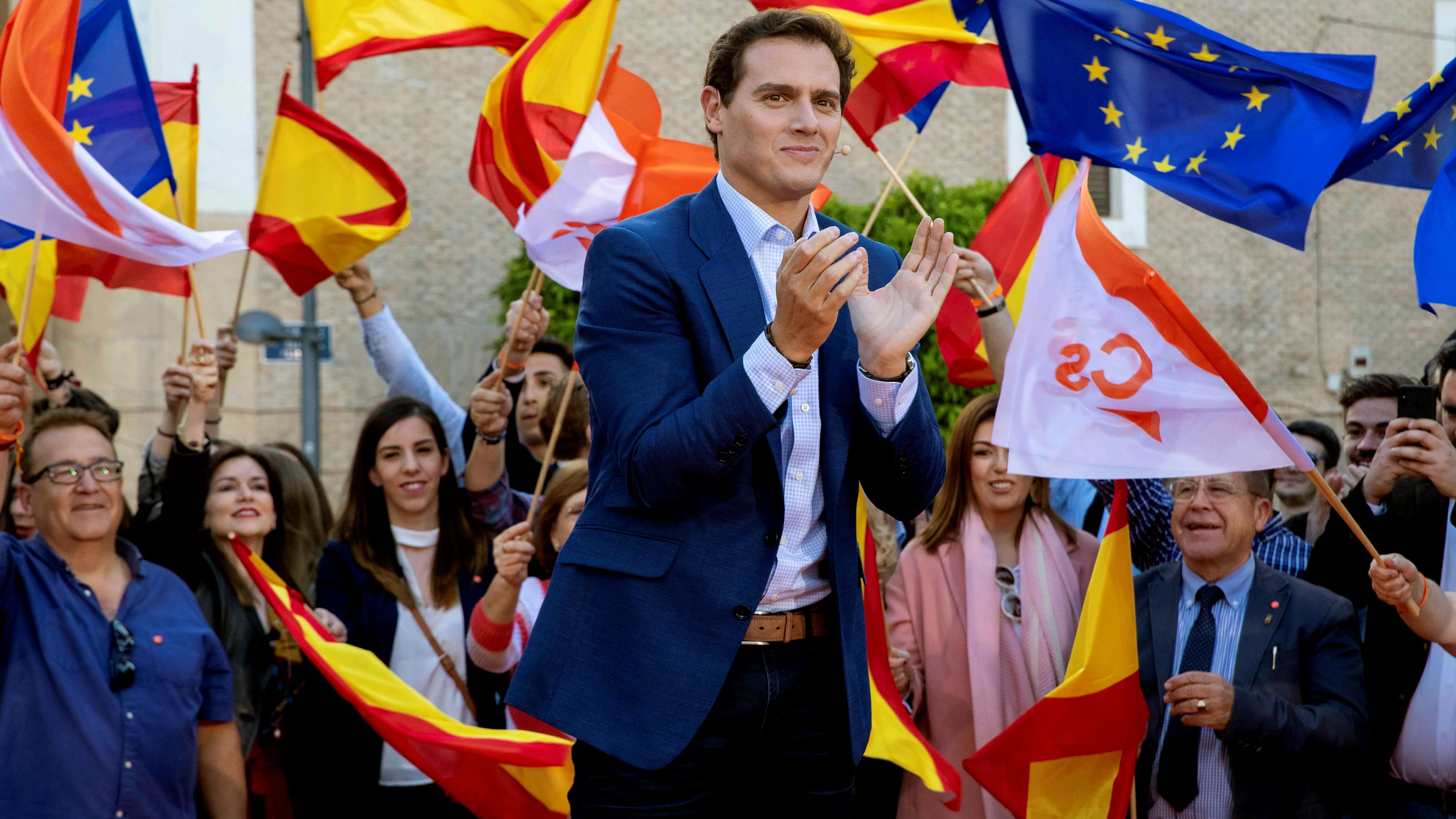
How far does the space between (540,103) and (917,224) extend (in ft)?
31.6

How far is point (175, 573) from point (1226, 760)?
3350mm

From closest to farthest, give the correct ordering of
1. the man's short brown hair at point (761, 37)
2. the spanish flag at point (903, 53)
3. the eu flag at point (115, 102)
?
the man's short brown hair at point (761, 37)
the eu flag at point (115, 102)
the spanish flag at point (903, 53)

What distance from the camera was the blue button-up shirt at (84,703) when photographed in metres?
3.68

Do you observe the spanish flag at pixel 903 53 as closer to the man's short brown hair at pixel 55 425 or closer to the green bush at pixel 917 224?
the man's short brown hair at pixel 55 425

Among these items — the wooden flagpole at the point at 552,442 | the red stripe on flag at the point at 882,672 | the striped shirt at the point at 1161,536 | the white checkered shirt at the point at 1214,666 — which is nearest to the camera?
the red stripe on flag at the point at 882,672

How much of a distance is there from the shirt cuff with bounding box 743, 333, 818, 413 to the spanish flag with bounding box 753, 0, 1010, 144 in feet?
9.82

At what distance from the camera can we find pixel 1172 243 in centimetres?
1822

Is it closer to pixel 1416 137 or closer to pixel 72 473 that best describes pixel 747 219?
pixel 72 473

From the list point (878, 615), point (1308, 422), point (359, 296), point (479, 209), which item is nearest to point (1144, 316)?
point (878, 615)

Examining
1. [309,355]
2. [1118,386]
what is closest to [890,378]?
[1118,386]

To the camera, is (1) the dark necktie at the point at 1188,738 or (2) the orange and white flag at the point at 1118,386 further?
(1) the dark necktie at the point at 1188,738

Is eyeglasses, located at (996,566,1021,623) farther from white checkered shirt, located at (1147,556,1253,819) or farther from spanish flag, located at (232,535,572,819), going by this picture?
spanish flag, located at (232,535,572,819)

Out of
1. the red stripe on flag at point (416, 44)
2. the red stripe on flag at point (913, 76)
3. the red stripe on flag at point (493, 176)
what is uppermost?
the red stripe on flag at point (416, 44)

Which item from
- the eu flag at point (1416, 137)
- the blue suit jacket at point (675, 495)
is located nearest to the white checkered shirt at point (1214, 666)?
the eu flag at point (1416, 137)
